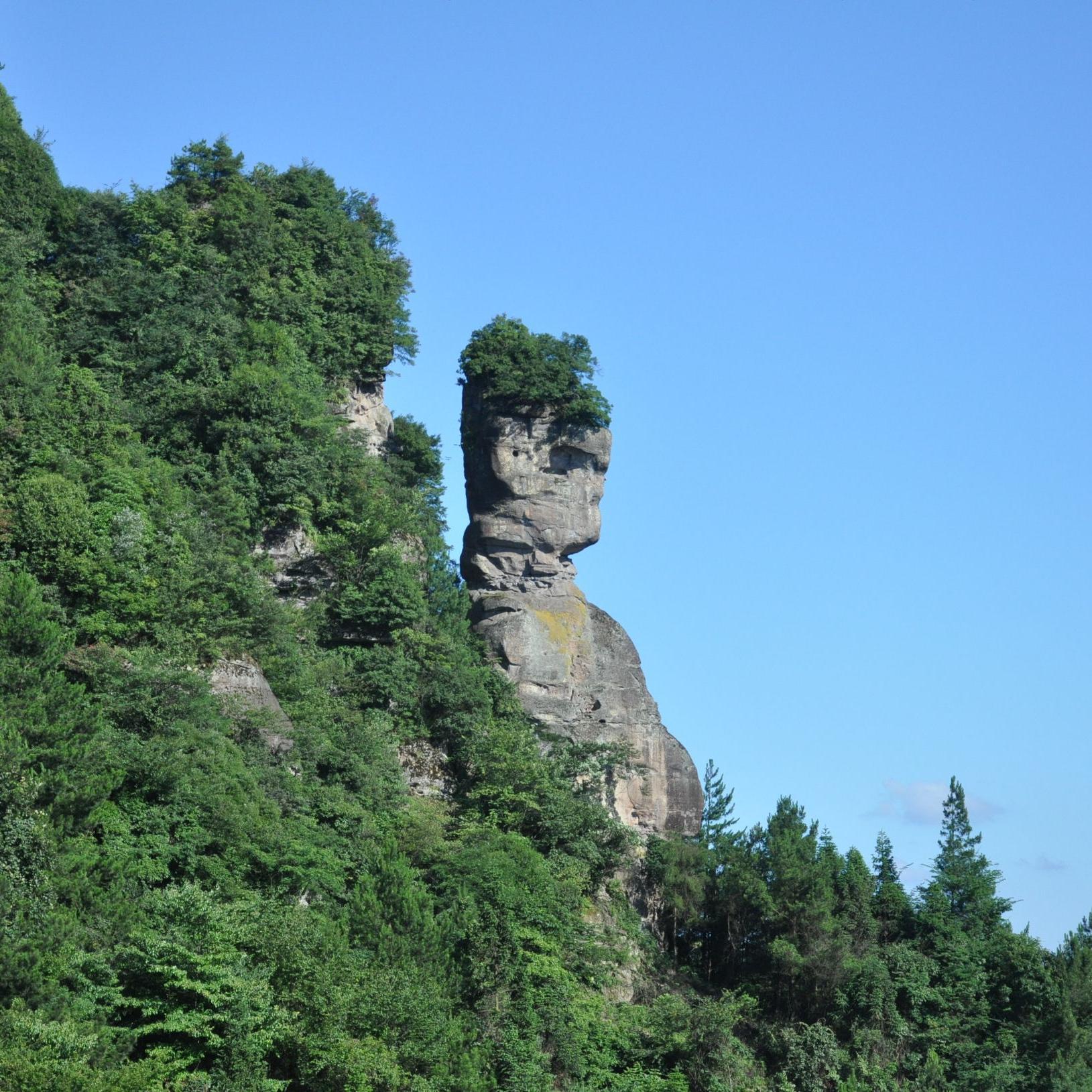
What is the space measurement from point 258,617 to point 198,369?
9.64 metres

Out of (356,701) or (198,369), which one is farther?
(198,369)

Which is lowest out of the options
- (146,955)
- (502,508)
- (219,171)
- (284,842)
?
(146,955)

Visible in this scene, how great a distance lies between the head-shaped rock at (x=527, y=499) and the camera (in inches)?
2344

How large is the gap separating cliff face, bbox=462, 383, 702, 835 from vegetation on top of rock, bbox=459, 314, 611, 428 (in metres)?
0.46

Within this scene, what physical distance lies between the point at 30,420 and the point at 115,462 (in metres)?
2.29

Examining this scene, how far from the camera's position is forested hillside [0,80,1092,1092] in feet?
119

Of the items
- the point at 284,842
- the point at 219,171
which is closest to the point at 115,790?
the point at 284,842

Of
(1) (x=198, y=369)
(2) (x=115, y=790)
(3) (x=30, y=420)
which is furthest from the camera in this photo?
(1) (x=198, y=369)

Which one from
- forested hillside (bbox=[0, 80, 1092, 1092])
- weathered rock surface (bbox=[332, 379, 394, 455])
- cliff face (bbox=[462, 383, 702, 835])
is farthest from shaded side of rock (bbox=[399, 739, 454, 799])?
weathered rock surface (bbox=[332, 379, 394, 455])

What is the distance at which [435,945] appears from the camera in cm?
4128

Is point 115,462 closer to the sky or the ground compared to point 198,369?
closer to the ground

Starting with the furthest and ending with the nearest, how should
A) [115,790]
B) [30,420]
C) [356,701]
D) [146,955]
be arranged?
[356,701] → [30,420] → [115,790] → [146,955]

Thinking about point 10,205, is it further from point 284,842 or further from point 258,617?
point 284,842

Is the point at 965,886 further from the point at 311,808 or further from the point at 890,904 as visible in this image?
A: the point at 311,808
